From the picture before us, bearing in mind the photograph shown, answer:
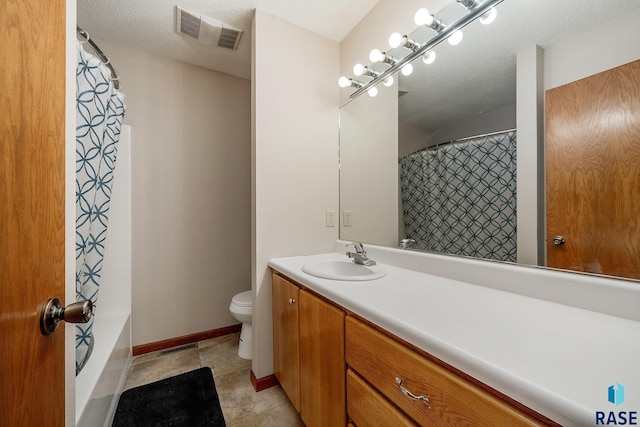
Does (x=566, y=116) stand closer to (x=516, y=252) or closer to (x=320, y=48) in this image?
(x=516, y=252)

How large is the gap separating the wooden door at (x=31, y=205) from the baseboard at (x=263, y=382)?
1.12m

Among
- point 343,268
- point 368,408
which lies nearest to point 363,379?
point 368,408

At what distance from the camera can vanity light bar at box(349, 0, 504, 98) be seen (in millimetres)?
1054

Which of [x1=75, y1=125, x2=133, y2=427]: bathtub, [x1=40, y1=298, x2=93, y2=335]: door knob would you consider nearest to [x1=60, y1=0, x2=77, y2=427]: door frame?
[x1=40, y1=298, x2=93, y2=335]: door knob

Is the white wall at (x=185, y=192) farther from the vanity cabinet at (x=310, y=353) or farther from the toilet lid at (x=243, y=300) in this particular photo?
the vanity cabinet at (x=310, y=353)

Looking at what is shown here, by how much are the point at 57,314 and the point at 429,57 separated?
1.70 m

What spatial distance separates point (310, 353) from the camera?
1086 mm

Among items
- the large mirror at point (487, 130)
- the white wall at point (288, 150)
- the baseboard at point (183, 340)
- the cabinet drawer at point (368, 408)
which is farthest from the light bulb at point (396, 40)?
the baseboard at point (183, 340)

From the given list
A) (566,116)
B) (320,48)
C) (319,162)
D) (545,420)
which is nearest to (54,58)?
(545,420)

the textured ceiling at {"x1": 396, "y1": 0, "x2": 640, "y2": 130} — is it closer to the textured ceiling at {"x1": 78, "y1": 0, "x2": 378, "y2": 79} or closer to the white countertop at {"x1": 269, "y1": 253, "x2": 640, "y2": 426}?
the textured ceiling at {"x1": 78, "y1": 0, "x2": 378, "y2": 79}

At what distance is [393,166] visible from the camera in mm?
1522

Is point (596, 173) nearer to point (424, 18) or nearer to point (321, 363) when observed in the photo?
point (424, 18)

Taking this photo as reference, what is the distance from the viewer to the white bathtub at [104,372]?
3.29 feet

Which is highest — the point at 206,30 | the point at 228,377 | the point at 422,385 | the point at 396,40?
the point at 206,30
